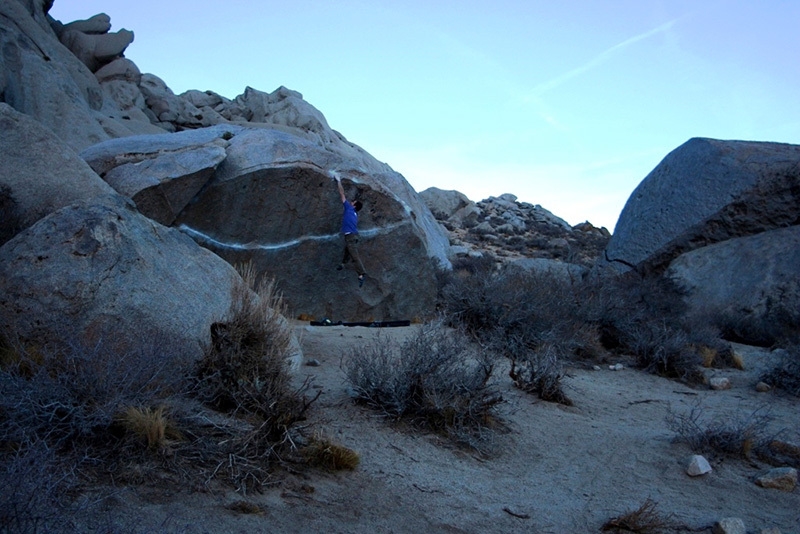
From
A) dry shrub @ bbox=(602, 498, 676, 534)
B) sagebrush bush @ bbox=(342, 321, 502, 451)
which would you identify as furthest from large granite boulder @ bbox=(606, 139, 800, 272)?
dry shrub @ bbox=(602, 498, 676, 534)

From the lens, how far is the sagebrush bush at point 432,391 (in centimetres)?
493

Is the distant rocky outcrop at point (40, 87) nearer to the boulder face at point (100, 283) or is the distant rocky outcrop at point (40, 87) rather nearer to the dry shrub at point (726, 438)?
the boulder face at point (100, 283)

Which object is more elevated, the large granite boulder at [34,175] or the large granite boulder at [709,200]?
the large granite boulder at [709,200]

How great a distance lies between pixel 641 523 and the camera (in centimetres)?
381

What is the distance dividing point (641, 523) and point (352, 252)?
637 centimetres

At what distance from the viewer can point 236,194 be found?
905cm

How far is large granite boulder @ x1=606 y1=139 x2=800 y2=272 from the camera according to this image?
1155 cm

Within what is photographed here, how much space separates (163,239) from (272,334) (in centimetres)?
109

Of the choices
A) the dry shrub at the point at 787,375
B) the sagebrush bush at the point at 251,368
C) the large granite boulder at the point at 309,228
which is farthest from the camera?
the large granite boulder at the point at 309,228

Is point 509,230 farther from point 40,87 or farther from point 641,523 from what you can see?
point 641,523

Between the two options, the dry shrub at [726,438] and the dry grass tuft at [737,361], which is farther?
the dry grass tuft at [737,361]

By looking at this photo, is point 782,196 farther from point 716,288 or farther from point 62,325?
point 62,325

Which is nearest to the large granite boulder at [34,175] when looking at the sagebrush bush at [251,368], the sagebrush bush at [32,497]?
the sagebrush bush at [251,368]

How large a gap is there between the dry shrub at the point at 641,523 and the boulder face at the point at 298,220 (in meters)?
6.04
